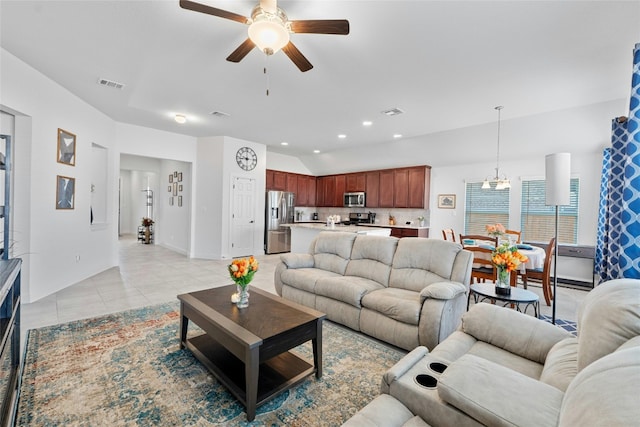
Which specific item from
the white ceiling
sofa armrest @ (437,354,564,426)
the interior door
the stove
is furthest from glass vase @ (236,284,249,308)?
the stove

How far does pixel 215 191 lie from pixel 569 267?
292 inches

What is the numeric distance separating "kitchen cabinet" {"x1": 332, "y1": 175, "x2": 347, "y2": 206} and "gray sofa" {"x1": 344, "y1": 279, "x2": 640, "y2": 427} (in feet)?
23.7

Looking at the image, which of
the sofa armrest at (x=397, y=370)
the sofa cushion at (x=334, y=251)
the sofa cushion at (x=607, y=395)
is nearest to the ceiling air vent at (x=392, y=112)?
the sofa cushion at (x=334, y=251)

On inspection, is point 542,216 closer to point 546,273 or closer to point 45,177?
point 546,273

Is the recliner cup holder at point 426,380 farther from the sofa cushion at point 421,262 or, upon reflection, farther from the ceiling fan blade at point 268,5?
the ceiling fan blade at point 268,5

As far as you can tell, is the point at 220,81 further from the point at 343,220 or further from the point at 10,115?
the point at 343,220

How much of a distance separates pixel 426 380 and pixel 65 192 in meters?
5.22

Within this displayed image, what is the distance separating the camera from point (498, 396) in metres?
1.05

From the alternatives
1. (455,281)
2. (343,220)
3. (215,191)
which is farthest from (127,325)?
(343,220)

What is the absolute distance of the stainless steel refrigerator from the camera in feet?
25.0

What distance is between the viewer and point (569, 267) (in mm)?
5246

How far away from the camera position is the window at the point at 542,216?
5227 millimetres

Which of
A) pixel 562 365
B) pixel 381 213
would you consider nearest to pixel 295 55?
pixel 562 365

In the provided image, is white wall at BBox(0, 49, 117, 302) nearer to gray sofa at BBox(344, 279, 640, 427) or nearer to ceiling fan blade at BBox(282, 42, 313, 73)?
ceiling fan blade at BBox(282, 42, 313, 73)
